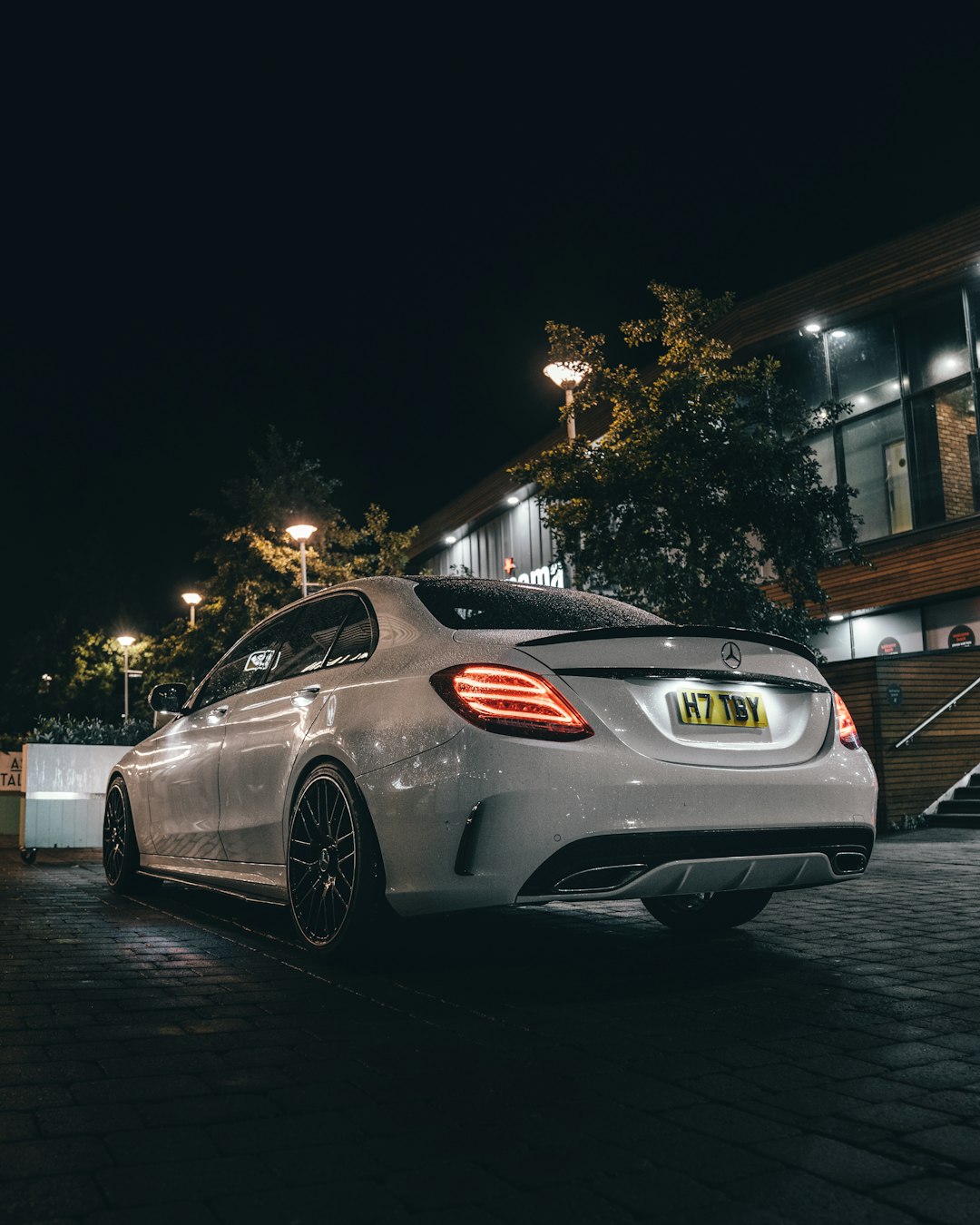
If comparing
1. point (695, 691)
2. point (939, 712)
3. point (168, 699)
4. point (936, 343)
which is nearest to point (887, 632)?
point (936, 343)

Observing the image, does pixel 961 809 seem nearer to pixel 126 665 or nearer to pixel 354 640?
pixel 354 640

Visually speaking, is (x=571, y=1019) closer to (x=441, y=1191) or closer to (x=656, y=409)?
(x=441, y=1191)

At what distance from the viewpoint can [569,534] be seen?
605 inches

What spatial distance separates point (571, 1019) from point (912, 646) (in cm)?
2254

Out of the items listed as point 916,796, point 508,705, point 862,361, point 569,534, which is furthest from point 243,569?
point 508,705

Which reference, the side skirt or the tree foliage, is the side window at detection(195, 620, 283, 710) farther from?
the tree foliage

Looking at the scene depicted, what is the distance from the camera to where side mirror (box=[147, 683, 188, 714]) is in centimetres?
746

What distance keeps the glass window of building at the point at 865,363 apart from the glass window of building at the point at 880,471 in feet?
1.35

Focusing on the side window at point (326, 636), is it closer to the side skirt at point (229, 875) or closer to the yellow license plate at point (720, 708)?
the side skirt at point (229, 875)

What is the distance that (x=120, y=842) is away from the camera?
7750mm

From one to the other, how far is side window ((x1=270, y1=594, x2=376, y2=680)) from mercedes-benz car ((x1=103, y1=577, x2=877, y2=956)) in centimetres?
2

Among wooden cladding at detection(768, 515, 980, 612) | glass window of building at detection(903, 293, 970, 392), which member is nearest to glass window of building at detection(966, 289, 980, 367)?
glass window of building at detection(903, 293, 970, 392)

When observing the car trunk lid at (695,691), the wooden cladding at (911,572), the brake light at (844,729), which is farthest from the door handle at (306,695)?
the wooden cladding at (911,572)

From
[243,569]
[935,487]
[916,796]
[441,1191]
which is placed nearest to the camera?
[441,1191]
